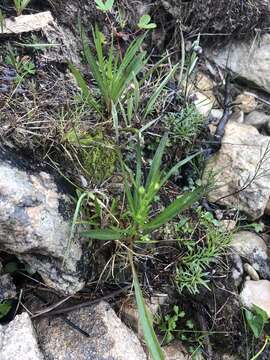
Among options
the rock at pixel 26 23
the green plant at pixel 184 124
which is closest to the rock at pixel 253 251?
the green plant at pixel 184 124

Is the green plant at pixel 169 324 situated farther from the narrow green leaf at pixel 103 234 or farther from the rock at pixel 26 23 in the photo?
the rock at pixel 26 23

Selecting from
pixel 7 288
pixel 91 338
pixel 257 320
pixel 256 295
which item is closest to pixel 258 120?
pixel 256 295

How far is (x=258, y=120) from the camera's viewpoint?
2.53 meters

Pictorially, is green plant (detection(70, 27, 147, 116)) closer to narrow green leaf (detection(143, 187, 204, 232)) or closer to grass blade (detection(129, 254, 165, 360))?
narrow green leaf (detection(143, 187, 204, 232))

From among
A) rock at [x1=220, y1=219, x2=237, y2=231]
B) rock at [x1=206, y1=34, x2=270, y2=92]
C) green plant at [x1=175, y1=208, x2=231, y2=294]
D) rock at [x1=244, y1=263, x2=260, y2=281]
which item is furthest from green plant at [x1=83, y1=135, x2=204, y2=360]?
rock at [x1=206, y1=34, x2=270, y2=92]

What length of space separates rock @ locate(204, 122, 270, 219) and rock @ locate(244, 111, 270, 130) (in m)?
0.22

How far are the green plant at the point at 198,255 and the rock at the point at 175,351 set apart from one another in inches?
9.0

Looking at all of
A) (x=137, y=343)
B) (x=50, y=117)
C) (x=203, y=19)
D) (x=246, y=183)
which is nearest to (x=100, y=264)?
(x=137, y=343)

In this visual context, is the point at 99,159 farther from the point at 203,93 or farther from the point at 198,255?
the point at 203,93

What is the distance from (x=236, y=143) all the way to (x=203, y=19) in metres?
0.77

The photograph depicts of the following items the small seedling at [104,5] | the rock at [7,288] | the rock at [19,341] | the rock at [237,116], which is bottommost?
the rock at [19,341]

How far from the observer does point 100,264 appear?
1.82 m

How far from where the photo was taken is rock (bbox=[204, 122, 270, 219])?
217cm

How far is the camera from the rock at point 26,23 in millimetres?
2018
